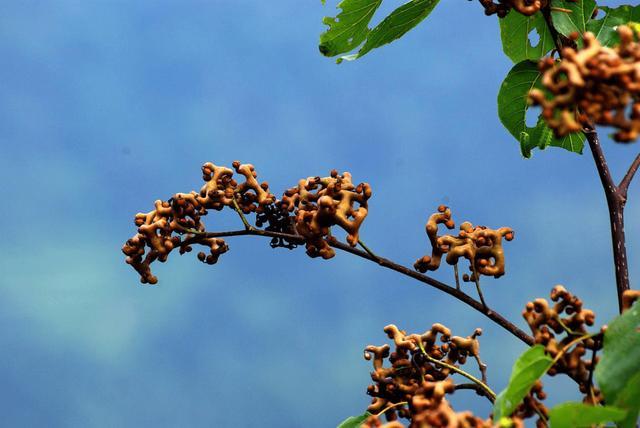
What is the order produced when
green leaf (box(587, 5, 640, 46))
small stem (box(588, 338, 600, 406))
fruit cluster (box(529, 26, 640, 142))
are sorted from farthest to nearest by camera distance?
green leaf (box(587, 5, 640, 46)), small stem (box(588, 338, 600, 406)), fruit cluster (box(529, 26, 640, 142))

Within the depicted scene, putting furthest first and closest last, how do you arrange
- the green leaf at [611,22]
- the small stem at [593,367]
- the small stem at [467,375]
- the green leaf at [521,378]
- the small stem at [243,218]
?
the green leaf at [611,22] < the small stem at [243,218] < the small stem at [467,375] < the small stem at [593,367] < the green leaf at [521,378]

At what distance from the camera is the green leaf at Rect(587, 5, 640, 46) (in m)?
2.71

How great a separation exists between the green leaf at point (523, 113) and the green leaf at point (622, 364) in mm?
1243

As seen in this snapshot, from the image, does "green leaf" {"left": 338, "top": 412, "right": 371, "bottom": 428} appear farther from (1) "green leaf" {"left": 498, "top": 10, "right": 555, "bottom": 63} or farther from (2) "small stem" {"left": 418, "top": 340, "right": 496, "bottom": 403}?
(1) "green leaf" {"left": 498, "top": 10, "right": 555, "bottom": 63}

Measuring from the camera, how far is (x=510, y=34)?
11.0 feet

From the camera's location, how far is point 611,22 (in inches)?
108

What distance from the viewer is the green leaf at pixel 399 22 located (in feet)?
9.79

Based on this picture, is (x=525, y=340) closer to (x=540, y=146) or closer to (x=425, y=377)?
(x=425, y=377)

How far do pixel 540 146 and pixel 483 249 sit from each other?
3.24 feet

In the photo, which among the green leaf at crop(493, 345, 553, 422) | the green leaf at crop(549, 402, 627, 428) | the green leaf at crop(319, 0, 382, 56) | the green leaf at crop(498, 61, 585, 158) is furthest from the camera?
the green leaf at crop(319, 0, 382, 56)

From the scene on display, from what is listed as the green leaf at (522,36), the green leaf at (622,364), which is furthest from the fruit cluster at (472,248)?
the green leaf at (522,36)

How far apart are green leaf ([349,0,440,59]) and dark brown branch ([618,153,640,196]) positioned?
0.87 meters

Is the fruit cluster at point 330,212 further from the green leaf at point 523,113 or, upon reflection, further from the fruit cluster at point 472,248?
the green leaf at point 523,113

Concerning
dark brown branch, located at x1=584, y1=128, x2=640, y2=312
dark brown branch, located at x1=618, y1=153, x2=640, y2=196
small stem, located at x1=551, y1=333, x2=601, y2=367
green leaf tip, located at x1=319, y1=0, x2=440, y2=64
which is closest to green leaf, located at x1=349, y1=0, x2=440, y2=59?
green leaf tip, located at x1=319, y1=0, x2=440, y2=64
